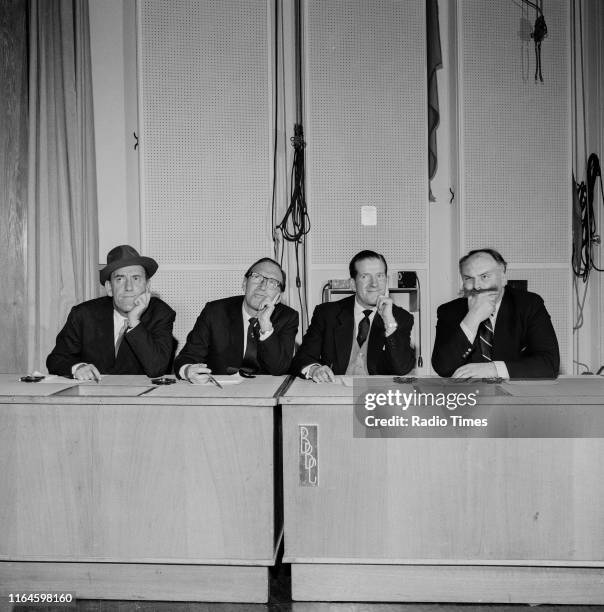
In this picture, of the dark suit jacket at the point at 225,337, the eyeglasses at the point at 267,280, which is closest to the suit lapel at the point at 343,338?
the dark suit jacket at the point at 225,337

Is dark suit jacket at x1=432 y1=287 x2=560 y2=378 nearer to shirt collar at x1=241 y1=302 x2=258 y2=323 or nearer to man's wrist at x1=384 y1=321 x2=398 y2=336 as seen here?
man's wrist at x1=384 y1=321 x2=398 y2=336

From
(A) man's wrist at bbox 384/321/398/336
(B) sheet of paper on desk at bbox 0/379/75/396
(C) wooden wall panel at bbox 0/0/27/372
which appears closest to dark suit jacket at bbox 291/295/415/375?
(A) man's wrist at bbox 384/321/398/336

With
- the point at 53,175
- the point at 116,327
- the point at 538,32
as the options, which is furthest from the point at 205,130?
the point at 538,32

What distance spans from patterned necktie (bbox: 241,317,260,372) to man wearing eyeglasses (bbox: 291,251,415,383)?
0.71ft

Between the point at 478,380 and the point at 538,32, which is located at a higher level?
the point at 538,32

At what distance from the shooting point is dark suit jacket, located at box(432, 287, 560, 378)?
8.25ft

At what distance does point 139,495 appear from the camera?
72.9 inches

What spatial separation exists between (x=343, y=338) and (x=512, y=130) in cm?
204

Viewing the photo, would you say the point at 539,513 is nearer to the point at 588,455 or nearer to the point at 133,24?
the point at 588,455

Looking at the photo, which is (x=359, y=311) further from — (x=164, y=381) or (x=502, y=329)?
(x=164, y=381)

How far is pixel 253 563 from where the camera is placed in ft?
6.02

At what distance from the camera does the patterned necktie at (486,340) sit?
2602 millimetres

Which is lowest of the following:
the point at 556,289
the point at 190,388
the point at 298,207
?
the point at 190,388

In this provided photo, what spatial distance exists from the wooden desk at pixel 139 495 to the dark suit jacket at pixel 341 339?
88cm
